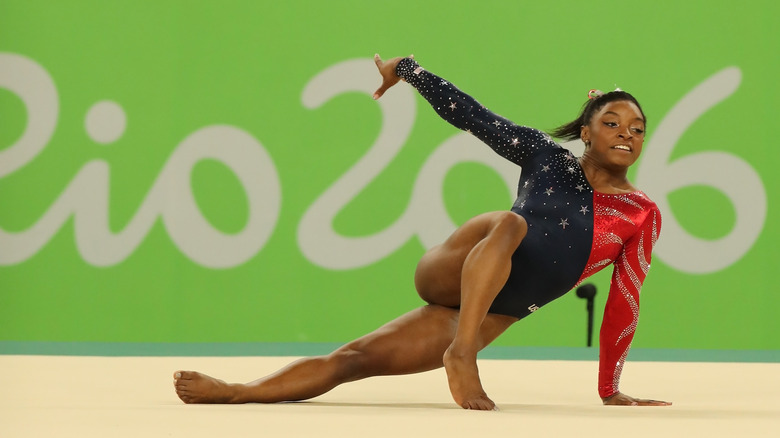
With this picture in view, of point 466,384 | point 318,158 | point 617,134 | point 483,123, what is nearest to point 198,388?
point 466,384

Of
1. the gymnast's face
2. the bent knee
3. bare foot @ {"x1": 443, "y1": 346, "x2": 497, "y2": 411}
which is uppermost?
the gymnast's face

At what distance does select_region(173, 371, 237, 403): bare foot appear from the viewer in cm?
211

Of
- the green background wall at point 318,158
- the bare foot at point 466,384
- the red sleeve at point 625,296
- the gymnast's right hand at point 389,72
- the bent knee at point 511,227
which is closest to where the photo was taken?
the bare foot at point 466,384

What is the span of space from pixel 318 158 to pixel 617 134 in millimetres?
2652

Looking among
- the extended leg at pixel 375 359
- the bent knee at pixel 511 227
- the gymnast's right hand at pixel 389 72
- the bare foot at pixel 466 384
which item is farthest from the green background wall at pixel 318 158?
the bare foot at pixel 466 384

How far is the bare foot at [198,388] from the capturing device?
2.11 m

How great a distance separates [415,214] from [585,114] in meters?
2.30

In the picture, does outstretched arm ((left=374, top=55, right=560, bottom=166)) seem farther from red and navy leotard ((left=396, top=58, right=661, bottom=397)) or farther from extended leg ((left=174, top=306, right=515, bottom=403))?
extended leg ((left=174, top=306, right=515, bottom=403))

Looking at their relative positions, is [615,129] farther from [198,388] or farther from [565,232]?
[198,388]

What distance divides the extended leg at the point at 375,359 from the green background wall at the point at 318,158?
2.43 m

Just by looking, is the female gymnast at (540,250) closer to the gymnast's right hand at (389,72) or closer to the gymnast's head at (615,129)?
the gymnast's head at (615,129)

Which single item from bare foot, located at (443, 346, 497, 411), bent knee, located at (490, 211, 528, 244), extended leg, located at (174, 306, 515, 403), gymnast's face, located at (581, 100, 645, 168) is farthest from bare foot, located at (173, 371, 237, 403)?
gymnast's face, located at (581, 100, 645, 168)

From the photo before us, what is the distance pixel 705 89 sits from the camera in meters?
4.99

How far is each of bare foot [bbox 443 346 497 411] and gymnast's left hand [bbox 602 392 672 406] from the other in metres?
0.47
